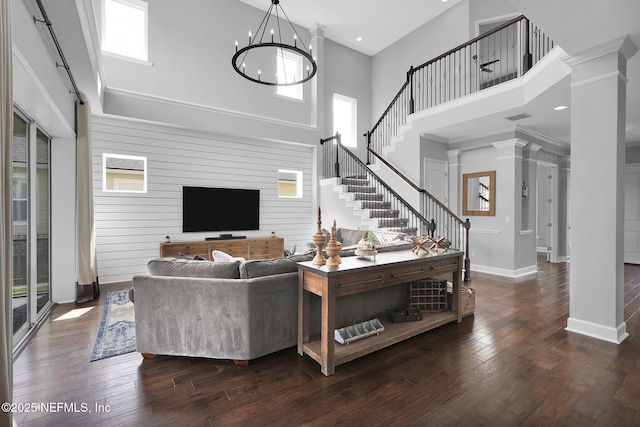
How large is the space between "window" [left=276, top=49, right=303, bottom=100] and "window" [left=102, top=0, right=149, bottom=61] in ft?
9.92

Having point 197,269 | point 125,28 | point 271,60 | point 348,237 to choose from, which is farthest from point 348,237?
point 125,28

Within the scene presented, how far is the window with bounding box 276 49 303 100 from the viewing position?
7922 mm

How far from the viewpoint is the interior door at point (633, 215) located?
744 cm

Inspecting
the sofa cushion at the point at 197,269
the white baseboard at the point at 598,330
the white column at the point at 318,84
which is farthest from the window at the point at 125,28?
the white baseboard at the point at 598,330

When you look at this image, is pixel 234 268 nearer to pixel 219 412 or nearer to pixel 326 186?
pixel 219 412

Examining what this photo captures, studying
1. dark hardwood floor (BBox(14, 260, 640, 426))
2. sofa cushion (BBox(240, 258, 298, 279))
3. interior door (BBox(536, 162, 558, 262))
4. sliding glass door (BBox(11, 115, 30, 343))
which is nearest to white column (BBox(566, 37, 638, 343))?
dark hardwood floor (BBox(14, 260, 640, 426))

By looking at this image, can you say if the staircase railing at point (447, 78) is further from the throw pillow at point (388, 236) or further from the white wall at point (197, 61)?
the white wall at point (197, 61)

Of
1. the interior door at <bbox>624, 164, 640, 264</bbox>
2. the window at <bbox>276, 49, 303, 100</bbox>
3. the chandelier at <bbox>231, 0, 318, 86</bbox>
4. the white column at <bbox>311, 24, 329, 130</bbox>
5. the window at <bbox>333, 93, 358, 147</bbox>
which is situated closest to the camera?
the chandelier at <bbox>231, 0, 318, 86</bbox>

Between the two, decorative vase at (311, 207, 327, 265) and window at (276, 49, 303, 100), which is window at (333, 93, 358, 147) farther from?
decorative vase at (311, 207, 327, 265)

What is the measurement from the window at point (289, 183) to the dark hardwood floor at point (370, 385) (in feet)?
16.7

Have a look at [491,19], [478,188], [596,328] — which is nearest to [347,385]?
[596,328]

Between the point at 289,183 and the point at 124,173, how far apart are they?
360cm

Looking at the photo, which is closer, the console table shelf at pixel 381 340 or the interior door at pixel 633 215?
→ the console table shelf at pixel 381 340

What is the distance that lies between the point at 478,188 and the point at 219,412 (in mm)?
6573
